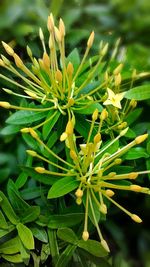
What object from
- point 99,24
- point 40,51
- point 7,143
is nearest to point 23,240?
point 7,143

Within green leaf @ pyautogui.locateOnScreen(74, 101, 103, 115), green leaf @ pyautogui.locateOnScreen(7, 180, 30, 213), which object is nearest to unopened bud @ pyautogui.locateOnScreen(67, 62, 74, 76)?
green leaf @ pyautogui.locateOnScreen(74, 101, 103, 115)

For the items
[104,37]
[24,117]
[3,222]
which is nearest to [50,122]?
[24,117]

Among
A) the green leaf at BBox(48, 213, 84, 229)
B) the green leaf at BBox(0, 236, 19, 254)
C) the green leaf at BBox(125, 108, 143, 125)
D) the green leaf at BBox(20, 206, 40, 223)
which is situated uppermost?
the green leaf at BBox(125, 108, 143, 125)

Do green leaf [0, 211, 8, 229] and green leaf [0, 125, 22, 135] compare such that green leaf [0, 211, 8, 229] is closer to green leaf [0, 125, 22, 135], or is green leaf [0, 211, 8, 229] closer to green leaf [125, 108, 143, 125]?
green leaf [0, 125, 22, 135]

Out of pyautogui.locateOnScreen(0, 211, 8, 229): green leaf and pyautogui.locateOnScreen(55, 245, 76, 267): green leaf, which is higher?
pyautogui.locateOnScreen(0, 211, 8, 229): green leaf

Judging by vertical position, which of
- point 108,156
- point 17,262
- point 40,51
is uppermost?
point 40,51

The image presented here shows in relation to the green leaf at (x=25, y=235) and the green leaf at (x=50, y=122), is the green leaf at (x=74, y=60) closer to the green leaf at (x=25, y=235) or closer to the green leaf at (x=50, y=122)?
the green leaf at (x=50, y=122)

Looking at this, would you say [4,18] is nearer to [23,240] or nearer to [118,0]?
[118,0]

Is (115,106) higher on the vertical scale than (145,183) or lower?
higher
